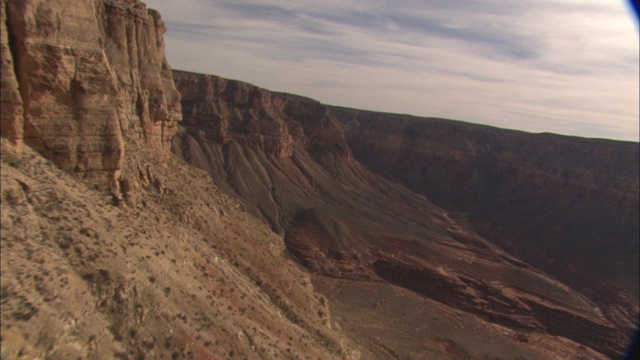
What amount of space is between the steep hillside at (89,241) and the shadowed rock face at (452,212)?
17120 millimetres

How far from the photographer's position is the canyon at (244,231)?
1395cm

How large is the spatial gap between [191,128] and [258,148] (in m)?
12.2

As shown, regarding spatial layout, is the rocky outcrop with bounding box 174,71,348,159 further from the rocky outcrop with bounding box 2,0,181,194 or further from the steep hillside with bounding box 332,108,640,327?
the rocky outcrop with bounding box 2,0,181,194

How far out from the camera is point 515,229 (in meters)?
90.3

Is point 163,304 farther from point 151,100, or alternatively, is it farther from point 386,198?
point 386,198

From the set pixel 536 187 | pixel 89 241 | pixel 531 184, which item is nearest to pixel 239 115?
pixel 89 241

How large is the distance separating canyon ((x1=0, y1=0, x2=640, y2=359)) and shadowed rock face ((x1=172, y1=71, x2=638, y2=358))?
408mm

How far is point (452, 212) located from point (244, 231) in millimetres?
83337

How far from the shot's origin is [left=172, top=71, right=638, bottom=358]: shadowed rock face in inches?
2046

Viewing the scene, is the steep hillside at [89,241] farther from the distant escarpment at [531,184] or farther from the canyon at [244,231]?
the distant escarpment at [531,184]

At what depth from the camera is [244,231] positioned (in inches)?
1219

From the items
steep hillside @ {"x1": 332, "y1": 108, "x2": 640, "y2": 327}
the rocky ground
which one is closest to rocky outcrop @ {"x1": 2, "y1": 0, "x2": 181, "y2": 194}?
the rocky ground

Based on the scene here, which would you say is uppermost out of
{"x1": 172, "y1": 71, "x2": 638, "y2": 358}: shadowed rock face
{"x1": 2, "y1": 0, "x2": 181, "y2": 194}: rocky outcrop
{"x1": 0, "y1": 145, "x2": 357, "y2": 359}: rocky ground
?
{"x1": 2, "y1": 0, "x2": 181, "y2": 194}: rocky outcrop

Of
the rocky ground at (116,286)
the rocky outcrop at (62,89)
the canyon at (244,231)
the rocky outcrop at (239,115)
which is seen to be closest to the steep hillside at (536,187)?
the canyon at (244,231)
